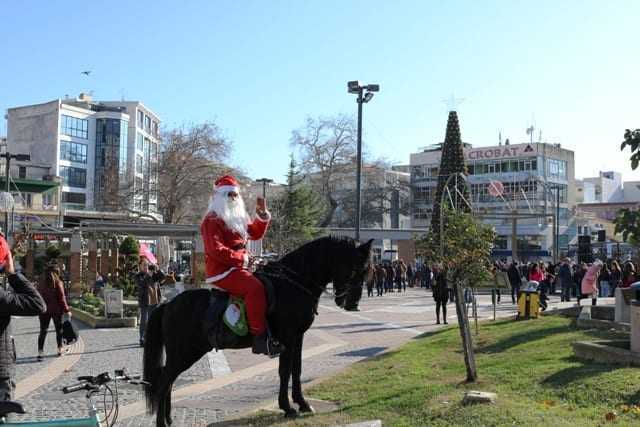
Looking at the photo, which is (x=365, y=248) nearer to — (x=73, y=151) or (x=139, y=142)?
(x=73, y=151)

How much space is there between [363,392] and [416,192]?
7785cm

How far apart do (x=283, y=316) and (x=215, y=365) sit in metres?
5.68

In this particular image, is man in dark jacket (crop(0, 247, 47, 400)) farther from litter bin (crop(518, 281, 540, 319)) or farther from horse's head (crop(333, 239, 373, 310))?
litter bin (crop(518, 281, 540, 319))

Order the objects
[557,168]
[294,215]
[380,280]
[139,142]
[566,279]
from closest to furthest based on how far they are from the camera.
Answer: [566,279] < [380,280] < [294,215] < [557,168] < [139,142]

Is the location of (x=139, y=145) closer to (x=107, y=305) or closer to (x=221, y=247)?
(x=107, y=305)

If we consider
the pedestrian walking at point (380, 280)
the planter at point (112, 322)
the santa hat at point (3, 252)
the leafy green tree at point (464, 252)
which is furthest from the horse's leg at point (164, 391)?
the pedestrian walking at point (380, 280)

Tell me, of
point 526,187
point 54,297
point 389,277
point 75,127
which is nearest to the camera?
point 54,297

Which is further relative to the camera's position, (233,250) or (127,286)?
(127,286)

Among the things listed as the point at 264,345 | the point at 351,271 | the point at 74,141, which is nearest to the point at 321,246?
the point at 351,271

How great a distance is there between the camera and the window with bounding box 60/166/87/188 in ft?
260

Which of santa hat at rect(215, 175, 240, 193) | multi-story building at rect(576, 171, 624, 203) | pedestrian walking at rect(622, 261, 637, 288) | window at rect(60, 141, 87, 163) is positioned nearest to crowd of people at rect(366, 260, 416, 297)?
pedestrian walking at rect(622, 261, 637, 288)

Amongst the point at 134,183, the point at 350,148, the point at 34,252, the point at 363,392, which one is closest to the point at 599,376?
the point at 363,392

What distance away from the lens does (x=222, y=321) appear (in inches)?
266

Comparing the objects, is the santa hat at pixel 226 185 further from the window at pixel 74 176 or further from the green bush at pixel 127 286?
the window at pixel 74 176
